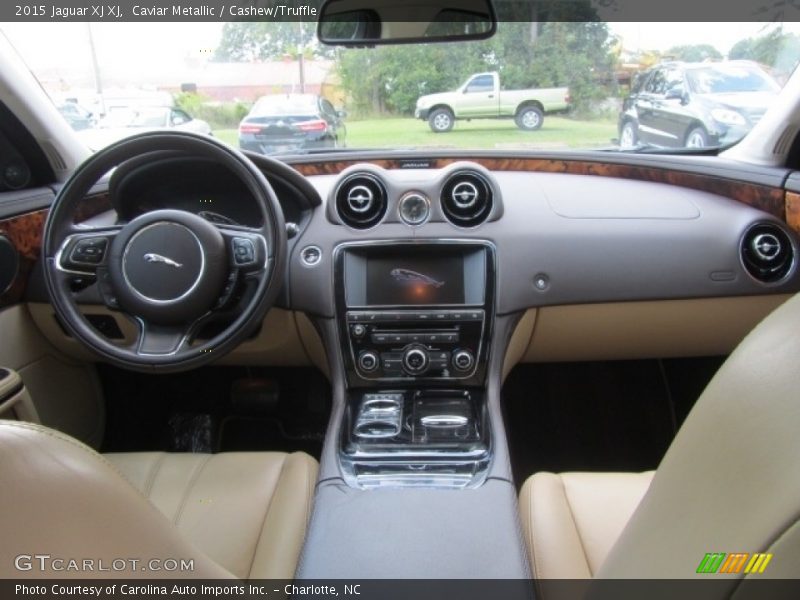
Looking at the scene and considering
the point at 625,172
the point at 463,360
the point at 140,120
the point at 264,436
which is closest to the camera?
the point at 463,360

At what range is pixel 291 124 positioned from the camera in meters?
2.50

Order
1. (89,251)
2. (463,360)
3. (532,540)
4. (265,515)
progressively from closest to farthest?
(532,540) → (265,515) → (89,251) → (463,360)

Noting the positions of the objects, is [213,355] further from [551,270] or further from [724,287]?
[724,287]

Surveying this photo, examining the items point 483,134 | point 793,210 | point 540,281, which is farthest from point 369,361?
point 793,210

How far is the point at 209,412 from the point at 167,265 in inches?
44.7

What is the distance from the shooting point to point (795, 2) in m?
2.15

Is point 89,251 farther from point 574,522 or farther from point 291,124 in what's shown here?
point 574,522

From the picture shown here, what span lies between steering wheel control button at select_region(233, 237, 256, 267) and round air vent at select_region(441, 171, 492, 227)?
2.22 ft

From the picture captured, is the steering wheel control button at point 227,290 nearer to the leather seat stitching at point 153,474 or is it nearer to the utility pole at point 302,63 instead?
the leather seat stitching at point 153,474

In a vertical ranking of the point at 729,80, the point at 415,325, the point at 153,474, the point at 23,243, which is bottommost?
the point at 153,474

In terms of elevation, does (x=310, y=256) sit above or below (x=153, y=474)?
above

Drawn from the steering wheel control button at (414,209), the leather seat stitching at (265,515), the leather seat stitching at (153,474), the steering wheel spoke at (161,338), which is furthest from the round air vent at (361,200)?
the leather seat stitching at (153,474)

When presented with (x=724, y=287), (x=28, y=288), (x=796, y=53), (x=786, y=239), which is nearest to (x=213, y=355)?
(x=28, y=288)

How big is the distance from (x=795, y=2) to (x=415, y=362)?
1.68 m
